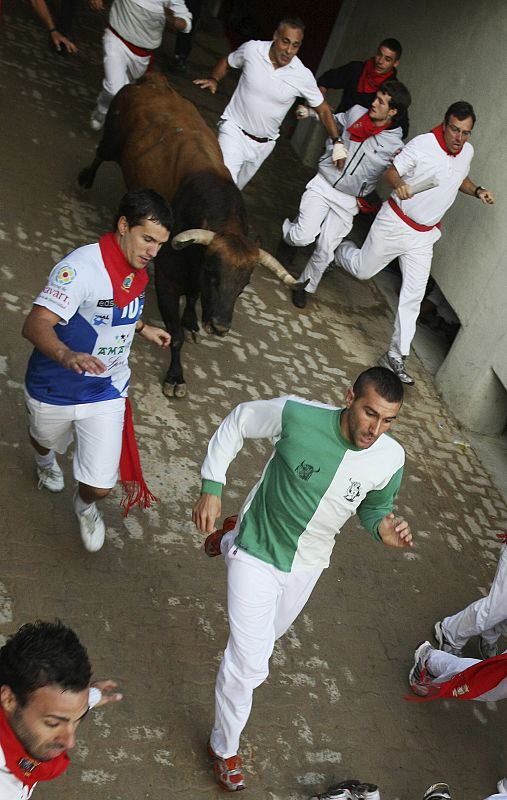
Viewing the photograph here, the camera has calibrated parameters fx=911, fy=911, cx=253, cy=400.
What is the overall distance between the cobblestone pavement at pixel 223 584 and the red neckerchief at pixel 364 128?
1.76m

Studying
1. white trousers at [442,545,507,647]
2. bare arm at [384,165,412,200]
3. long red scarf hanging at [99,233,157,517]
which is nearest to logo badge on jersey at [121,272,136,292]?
long red scarf hanging at [99,233,157,517]

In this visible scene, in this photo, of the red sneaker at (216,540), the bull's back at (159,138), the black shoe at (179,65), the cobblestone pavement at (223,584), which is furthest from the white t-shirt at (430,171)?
the black shoe at (179,65)

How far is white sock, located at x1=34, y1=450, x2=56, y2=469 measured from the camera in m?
5.31

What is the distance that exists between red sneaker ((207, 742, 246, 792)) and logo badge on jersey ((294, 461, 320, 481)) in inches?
53.9

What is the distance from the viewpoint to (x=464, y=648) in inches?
237

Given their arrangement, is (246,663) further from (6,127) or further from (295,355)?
(6,127)

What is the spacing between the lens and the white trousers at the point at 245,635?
Answer: 398cm

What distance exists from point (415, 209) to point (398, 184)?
42cm

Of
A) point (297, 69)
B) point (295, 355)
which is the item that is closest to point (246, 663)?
point (295, 355)

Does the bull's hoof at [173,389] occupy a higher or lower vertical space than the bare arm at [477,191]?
lower

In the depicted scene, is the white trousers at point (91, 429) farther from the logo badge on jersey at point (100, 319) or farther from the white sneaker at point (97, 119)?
the white sneaker at point (97, 119)

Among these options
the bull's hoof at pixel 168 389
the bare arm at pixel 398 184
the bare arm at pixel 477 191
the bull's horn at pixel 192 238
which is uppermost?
the bare arm at pixel 477 191

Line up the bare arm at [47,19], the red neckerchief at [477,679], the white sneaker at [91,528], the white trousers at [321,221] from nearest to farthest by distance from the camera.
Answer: the red neckerchief at [477,679] → the white sneaker at [91,528] → the bare arm at [47,19] → the white trousers at [321,221]

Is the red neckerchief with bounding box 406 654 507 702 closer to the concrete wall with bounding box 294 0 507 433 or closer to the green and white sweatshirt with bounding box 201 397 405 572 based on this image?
the green and white sweatshirt with bounding box 201 397 405 572
